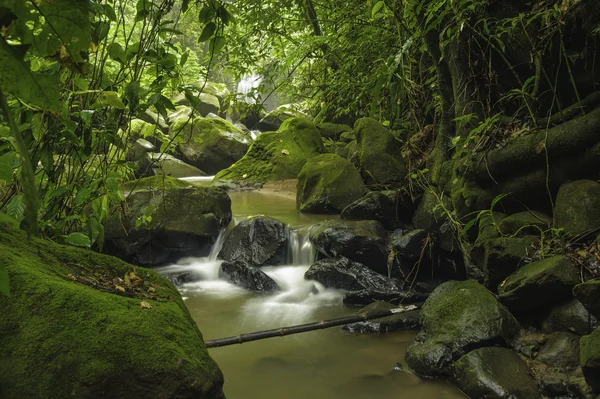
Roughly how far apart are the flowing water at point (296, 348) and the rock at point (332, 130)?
688cm

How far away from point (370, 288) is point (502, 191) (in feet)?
6.44

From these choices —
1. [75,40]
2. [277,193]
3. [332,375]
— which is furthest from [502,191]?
[277,193]

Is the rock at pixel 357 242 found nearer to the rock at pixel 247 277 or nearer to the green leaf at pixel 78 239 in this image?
the rock at pixel 247 277

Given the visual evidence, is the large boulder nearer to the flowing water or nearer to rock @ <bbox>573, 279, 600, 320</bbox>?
the flowing water

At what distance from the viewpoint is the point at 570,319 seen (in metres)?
3.40

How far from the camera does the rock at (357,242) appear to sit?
235 inches

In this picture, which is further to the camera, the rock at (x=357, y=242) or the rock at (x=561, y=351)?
the rock at (x=357, y=242)

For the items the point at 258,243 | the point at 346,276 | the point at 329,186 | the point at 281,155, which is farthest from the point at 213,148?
the point at 346,276

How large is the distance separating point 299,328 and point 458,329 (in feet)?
4.30

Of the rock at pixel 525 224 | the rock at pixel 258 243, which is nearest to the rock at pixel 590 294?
the rock at pixel 525 224

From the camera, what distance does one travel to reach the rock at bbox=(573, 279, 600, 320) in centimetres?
292

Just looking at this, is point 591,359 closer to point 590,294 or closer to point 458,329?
point 590,294

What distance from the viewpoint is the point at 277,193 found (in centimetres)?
1151

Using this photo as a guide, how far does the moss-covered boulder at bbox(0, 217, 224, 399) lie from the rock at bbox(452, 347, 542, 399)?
2.08 m
